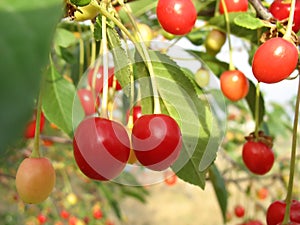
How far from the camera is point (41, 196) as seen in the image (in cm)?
71

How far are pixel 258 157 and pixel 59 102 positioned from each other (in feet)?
1.61

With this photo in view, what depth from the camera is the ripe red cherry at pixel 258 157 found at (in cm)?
106

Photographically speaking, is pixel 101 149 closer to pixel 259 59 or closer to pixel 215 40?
pixel 259 59

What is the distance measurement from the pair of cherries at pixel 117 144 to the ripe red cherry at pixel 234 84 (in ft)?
1.50

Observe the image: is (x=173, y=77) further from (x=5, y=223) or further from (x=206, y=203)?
(x=206, y=203)

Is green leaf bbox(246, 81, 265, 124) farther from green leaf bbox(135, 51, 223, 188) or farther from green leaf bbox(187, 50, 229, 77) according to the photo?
green leaf bbox(135, 51, 223, 188)

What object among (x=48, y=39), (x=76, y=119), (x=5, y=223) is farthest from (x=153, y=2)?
(x=5, y=223)

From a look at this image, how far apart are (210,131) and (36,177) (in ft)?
1.06

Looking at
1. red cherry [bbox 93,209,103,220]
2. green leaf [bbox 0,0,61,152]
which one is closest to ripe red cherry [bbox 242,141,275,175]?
green leaf [bbox 0,0,61,152]

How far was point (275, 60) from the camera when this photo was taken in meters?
0.72

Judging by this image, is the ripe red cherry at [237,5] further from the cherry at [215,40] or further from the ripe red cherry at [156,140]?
the ripe red cherry at [156,140]

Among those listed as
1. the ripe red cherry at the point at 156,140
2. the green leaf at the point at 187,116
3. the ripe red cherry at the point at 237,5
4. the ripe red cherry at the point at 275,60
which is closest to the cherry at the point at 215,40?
the ripe red cherry at the point at 237,5

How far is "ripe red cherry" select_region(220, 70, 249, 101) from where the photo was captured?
110cm

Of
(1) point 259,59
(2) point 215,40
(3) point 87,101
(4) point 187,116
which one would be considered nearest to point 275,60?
(1) point 259,59
